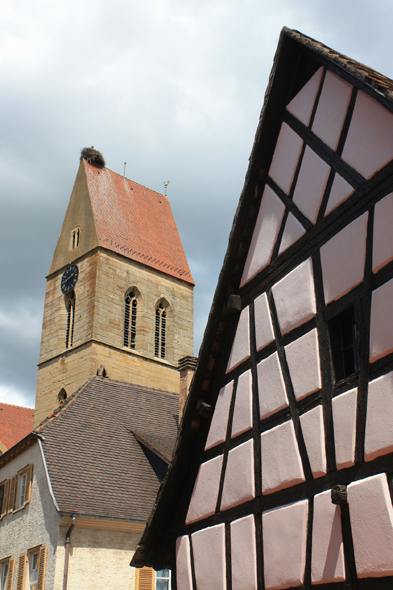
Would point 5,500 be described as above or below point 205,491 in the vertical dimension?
above

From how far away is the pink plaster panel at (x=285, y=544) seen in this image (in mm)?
5520

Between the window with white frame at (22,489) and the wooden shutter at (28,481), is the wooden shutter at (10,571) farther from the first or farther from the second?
the wooden shutter at (28,481)

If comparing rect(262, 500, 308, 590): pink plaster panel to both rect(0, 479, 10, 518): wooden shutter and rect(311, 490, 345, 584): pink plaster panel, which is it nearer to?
rect(311, 490, 345, 584): pink plaster panel

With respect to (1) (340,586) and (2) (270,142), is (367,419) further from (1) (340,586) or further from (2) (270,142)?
(2) (270,142)

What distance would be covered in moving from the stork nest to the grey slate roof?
2538 centimetres

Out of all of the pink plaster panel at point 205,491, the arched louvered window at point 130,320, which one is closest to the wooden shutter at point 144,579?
the pink plaster panel at point 205,491

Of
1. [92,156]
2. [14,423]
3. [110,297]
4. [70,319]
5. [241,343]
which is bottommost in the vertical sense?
[241,343]

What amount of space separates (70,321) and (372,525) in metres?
32.8

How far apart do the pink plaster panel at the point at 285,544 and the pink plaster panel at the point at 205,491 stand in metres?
1.01

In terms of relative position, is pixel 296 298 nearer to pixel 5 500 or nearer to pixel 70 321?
pixel 5 500

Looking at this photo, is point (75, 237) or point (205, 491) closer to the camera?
point (205, 491)

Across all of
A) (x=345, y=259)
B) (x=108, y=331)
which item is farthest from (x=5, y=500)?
(x=108, y=331)

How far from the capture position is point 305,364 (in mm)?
6055

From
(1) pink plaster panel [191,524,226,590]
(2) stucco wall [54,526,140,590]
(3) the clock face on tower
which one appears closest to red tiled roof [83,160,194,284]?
(3) the clock face on tower
